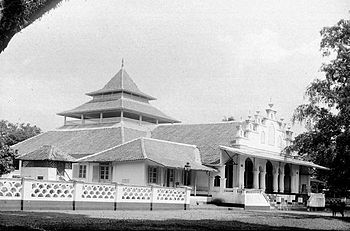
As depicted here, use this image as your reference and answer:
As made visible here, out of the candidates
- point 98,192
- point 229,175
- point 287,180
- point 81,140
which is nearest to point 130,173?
point 229,175

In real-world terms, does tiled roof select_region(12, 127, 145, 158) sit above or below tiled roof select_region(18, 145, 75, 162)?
above

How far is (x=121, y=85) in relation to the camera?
169 ft

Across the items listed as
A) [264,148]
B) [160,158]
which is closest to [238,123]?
[264,148]

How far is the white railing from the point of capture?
19.9 meters

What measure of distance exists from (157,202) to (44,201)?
249 inches

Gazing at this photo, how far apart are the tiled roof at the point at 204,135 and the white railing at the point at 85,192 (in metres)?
13.1

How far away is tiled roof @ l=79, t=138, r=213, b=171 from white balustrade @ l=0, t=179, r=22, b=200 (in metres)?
14.1

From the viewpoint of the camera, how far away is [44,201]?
20719 millimetres

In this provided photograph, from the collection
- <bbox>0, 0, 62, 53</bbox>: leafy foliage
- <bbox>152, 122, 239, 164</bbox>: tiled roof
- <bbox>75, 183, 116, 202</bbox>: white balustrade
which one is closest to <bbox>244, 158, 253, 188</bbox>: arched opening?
<bbox>152, 122, 239, 164</bbox>: tiled roof

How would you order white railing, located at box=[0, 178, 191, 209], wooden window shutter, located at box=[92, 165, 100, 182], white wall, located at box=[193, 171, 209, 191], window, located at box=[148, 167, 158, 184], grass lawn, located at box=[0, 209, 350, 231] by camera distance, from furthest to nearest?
white wall, located at box=[193, 171, 209, 191]
wooden window shutter, located at box=[92, 165, 100, 182]
window, located at box=[148, 167, 158, 184]
white railing, located at box=[0, 178, 191, 209]
grass lawn, located at box=[0, 209, 350, 231]

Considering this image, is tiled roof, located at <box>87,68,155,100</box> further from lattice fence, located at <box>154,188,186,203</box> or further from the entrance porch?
lattice fence, located at <box>154,188,186,203</box>

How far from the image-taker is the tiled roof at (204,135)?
4034cm

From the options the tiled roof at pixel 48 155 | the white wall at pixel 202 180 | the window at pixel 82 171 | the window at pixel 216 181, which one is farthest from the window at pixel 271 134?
the tiled roof at pixel 48 155

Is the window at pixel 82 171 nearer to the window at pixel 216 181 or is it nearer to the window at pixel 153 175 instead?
the window at pixel 153 175
